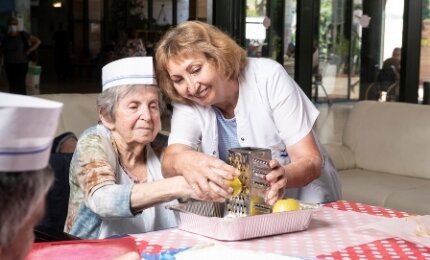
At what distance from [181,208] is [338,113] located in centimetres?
612

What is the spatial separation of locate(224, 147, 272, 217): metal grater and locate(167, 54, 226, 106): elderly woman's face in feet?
1.32

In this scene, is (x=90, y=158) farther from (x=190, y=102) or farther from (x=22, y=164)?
(x=22, y=164)

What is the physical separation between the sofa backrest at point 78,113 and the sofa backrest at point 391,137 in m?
2.13

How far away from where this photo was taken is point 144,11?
34.9ft

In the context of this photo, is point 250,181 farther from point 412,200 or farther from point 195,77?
point 412,200

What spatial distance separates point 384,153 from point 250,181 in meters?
3.31

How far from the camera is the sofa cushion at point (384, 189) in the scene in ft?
14.8

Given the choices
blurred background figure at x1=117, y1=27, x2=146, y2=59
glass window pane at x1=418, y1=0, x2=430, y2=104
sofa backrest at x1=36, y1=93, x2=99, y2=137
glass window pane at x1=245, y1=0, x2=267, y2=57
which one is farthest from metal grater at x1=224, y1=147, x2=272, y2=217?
blurred background figure at x1=117, y1=27, x2=146, y2=59

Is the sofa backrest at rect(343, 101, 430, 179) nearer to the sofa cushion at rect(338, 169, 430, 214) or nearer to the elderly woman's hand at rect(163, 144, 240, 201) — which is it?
the sofa cushion at rect(338, 169, 430, 214)

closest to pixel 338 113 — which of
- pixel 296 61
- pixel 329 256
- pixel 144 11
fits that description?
pixel 296 61

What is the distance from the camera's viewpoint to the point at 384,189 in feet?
15.5

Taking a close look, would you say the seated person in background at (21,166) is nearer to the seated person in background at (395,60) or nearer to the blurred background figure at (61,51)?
the seated person in background at (395,60)

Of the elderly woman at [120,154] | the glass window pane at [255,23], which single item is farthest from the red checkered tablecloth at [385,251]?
the glass window pane at [255,23]

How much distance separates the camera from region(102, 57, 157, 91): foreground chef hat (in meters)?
2.47
